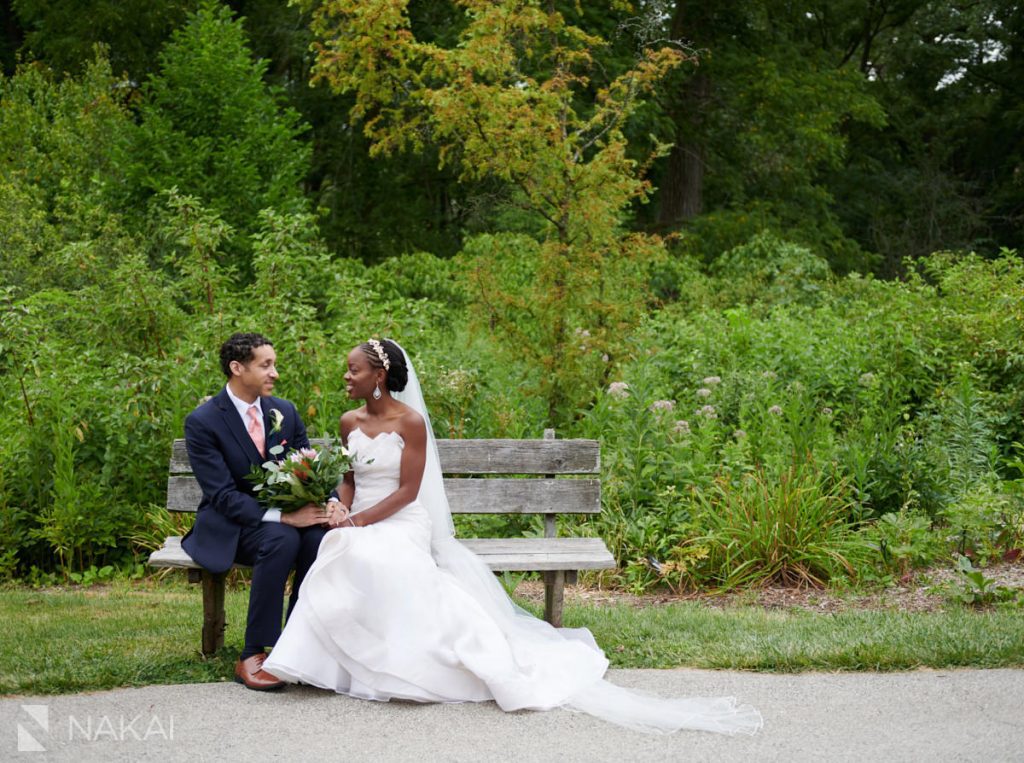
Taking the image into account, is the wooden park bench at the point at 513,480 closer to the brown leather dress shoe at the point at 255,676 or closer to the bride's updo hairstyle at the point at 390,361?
the bride's updo hairstyle at the point at 390,361

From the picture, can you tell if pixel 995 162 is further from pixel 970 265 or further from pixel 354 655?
pixel 354 655

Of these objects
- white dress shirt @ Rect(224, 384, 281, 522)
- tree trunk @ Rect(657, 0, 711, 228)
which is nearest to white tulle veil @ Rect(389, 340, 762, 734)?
white dress shirt @ Rect(224, 384, 281, 522)

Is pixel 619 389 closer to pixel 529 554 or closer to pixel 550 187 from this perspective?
pixel 550 187

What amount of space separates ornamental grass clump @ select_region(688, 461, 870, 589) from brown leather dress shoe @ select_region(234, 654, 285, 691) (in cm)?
301

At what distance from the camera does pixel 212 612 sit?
17.8 feet

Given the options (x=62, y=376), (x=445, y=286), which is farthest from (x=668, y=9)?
(x=62, y=376)

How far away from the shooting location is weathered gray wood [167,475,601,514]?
6340 mm

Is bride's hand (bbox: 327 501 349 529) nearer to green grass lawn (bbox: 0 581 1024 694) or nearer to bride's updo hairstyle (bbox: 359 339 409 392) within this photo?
bride's updo hairstyle (bbox: 359 339 409 392)

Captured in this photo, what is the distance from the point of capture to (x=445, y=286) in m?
15.8

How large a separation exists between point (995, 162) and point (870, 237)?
3.69 metres

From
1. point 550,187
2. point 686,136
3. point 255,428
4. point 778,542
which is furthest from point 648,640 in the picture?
point 686,136

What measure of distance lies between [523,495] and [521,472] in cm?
13

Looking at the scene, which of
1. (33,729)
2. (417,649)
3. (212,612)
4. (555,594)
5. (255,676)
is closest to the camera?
(33,729)

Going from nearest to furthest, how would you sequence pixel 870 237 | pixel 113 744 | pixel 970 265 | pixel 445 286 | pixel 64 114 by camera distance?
1. pixel 113 744
2. pixel 970 265
3. pixel 445 286
4. pixel 64 114
5. pixel 870 237
